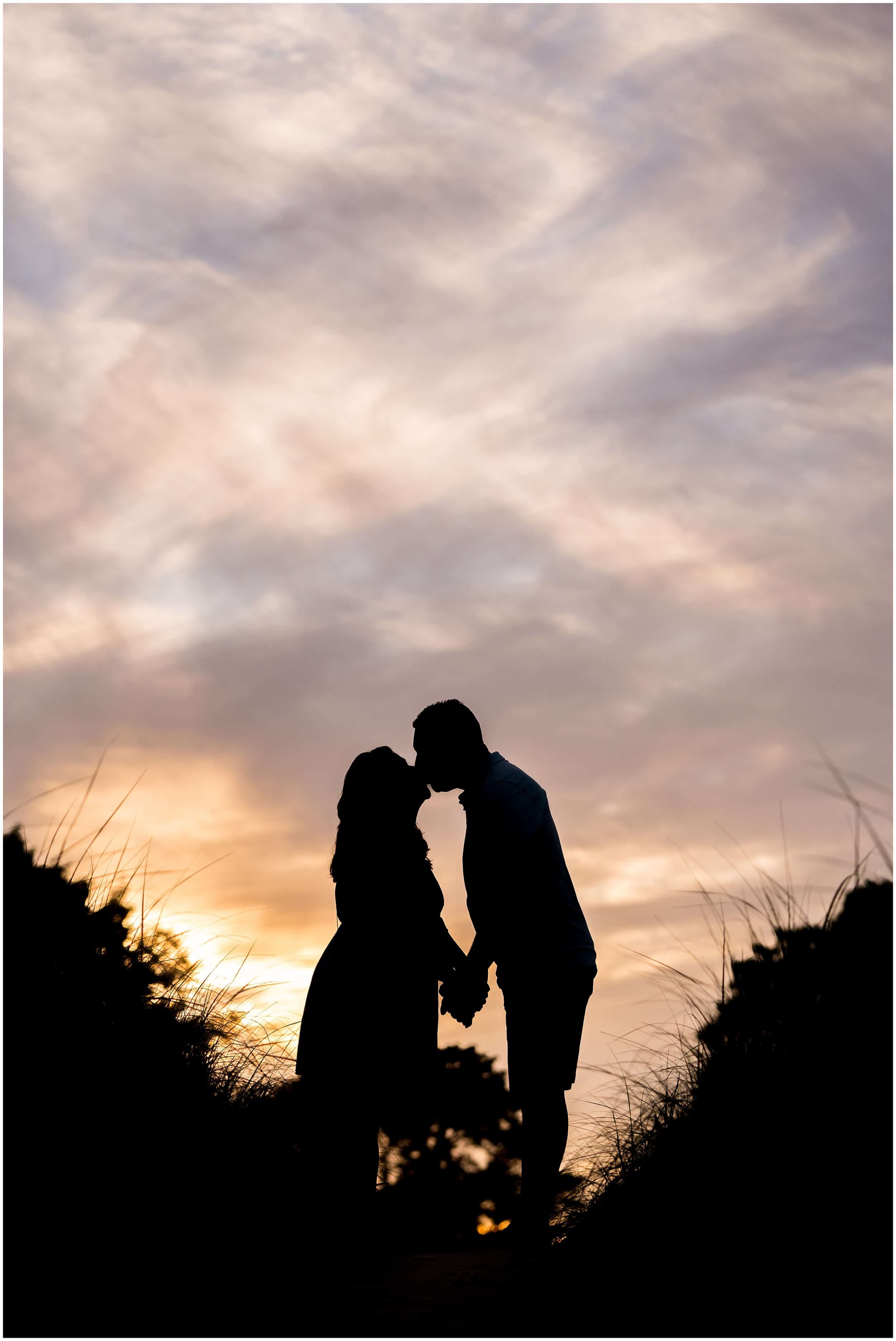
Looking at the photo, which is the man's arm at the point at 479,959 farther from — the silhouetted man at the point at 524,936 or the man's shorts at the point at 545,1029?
the man's shorts at the point at 545,1029

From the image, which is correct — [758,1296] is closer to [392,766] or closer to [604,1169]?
[604,1169]

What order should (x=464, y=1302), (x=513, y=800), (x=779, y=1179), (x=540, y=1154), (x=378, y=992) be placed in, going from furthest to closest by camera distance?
(x=378, y=992)
(x=513, y=800)
(x=540, y=1154)
(x=464, y=1302)
(x=779, y=1179)

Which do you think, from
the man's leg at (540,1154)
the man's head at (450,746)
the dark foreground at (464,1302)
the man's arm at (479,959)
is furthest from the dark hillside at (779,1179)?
the man's head at (450,746)

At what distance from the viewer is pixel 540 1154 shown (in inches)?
196

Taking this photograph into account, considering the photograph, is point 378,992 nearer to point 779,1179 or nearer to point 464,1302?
point 464,1302

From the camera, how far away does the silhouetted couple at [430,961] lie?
504 cm

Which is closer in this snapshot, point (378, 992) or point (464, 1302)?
point (464, 1302)

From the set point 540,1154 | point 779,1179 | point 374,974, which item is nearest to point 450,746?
point 374,974

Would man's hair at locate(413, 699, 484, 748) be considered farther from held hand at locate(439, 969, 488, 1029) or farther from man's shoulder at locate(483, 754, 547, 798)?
held hand at locate(439, 969, 488, 1029)

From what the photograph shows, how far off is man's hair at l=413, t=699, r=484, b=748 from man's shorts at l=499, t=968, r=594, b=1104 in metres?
1.19

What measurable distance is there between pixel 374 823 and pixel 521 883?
0.86 metres

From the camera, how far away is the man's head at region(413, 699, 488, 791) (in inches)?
220

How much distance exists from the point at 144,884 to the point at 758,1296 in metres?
3.41

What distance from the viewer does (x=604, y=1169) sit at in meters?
4.94
